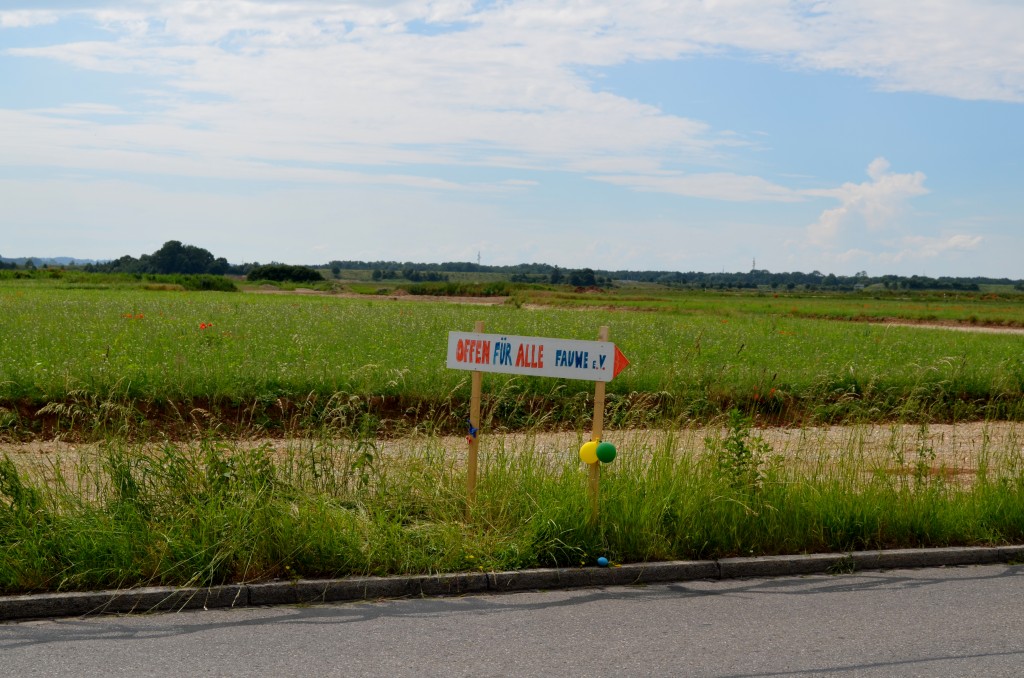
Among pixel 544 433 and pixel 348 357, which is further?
pixel 348 357

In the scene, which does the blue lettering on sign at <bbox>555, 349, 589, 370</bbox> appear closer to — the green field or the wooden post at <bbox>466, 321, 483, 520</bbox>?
the wooden post at <bbox>466, 321, 483, 520</bbox>

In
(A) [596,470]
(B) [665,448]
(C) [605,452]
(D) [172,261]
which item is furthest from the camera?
(D) [172,261]

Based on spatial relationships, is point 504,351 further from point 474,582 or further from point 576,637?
point 576,637

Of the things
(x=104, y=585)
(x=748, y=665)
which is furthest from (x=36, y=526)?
(x=748, y=665)

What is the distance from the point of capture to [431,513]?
716 cm

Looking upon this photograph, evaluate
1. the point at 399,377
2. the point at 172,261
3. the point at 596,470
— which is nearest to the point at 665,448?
the point at 596,470

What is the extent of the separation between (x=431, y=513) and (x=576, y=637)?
1973mm

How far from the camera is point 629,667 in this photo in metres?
5.03

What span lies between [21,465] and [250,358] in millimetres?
9589

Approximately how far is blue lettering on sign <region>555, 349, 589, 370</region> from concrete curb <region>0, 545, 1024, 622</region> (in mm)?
1462

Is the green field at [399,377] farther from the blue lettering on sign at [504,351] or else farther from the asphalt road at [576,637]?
the asphalt road at [576,637]

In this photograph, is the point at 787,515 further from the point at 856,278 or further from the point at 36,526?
the point at 856,278

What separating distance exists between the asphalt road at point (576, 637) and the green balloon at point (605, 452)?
35.1 inches

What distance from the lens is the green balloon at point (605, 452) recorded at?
6.81 meters
